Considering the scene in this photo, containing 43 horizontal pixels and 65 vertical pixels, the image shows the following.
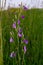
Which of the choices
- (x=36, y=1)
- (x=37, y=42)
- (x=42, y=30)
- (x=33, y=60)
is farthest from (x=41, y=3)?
(x=33, y=60)

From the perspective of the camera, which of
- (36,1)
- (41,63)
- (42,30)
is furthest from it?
(42,30)

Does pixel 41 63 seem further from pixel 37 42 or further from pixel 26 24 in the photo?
pixel 26 24

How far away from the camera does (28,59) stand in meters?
2.09

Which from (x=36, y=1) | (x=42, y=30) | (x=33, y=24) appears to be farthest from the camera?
(x=33, y=24)

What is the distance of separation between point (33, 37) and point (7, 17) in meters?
0.70

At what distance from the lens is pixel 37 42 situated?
2281mm

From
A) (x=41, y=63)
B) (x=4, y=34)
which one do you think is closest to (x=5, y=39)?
(x=4, y=34)

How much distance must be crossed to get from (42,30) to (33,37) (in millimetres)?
230

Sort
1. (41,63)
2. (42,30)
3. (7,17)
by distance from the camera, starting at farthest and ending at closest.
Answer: (7,17) → (42,30) → (41,63)

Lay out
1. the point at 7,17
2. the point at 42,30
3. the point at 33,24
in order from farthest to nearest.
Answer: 1. the point at 7,17
2. the point at 33,24
3. the point at 42,30

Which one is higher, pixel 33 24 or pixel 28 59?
pixel 33 24

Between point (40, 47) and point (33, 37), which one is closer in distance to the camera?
point (40, 47)

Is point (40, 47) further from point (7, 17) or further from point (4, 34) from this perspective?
point (7, 17)

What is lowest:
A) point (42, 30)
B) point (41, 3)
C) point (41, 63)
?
point (41, 63)
